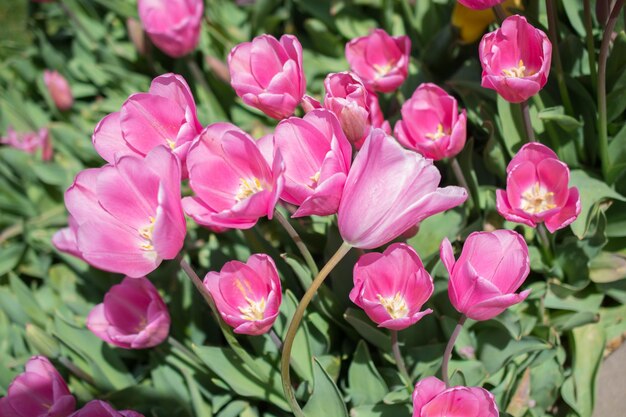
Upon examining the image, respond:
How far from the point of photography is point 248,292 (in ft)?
3.70

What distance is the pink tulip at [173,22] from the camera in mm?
1788

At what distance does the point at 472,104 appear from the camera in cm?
153

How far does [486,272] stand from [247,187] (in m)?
0.39

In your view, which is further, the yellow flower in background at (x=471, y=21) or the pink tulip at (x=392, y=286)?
the yellow flower in background at (x=471, y=21)

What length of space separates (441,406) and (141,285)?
62 centimetres

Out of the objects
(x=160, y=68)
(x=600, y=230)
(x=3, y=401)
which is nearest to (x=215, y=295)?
(x=3, y=401)

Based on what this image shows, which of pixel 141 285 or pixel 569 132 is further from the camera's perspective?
pixel 569 132

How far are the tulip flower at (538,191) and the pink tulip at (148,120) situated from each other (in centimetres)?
55

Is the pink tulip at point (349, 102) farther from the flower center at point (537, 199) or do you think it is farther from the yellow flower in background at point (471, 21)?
the yellow flower in background at point (471, 21)

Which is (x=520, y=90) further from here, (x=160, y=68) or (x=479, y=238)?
(x=160, y=68)

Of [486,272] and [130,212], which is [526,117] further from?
[130,212]

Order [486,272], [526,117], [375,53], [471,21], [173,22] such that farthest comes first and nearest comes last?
[173,22] < [471,21] < [375,53] < [526,117] < [486,272]

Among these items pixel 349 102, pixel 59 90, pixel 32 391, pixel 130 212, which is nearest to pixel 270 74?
pixel 349 102

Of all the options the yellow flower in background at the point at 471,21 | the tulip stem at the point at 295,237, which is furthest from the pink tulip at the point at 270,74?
the yellow flower in background at the point at 471,21
